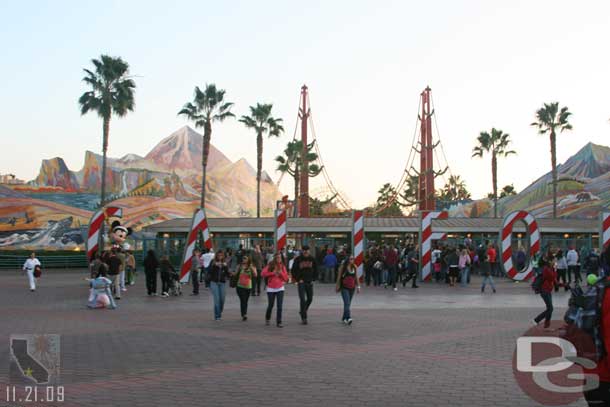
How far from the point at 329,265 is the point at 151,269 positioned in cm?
819

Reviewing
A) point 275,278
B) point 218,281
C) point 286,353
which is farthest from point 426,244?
point 286,353

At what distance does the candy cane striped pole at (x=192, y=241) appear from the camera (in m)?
22.3

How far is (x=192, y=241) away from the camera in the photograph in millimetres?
23016

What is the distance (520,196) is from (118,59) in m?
52.3

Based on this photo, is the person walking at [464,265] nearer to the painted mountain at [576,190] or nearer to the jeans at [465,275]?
the jeans at [465,275]

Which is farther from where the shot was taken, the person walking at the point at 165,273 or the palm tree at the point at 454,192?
the palm tree at the point at 454,192

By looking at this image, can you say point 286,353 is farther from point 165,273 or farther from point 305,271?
point 165,273

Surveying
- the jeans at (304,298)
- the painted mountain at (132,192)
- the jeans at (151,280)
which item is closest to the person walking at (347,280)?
the jeans at (304,298)

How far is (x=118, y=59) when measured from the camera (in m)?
38.9

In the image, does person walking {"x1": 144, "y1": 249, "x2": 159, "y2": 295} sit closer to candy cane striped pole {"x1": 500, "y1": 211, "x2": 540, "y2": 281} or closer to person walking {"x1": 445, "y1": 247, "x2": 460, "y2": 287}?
person walking {"x1": 445, "y1": 247, "x2": 460, "y2": 287}

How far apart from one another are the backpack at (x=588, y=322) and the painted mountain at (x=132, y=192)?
58.8 m

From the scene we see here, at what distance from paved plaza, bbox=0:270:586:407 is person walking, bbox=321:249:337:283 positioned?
8.72 meters

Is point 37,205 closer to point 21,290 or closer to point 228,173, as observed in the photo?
point 228,173

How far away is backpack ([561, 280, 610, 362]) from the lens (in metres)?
4.30
